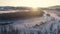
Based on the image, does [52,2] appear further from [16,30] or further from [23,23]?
[16,30]

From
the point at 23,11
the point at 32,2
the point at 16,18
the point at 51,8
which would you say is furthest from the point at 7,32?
the point at 51,8

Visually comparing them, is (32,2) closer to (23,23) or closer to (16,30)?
(23,23)

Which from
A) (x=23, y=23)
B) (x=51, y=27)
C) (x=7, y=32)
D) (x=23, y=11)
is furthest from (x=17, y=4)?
(x=51, y=27)

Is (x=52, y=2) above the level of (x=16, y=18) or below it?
above

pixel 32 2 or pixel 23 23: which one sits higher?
pixel 32 2

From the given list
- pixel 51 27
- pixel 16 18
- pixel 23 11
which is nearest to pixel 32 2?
pixel 23 11

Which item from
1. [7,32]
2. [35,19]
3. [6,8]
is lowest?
[7,32]

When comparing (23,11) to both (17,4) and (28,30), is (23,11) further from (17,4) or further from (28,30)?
(28,30)
